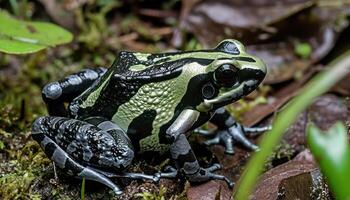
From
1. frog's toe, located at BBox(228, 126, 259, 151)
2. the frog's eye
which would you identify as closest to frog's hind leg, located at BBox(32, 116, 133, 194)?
the frog's eye

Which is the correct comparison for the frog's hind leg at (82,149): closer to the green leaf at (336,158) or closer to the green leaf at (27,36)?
the green leaf at (27,36)

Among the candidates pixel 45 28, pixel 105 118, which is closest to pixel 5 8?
pixel 45 28

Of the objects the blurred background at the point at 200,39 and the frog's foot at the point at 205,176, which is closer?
the frog's foot at the point at 205,176

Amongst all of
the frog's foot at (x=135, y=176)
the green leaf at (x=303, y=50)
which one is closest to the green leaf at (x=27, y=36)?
the frog's foot at (x=135, y=176)

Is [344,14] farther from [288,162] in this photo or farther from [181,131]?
[181,131]

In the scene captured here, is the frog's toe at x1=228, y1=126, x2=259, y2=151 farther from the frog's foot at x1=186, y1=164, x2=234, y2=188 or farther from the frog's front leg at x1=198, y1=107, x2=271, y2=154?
the frog's foot at x1=186, y1=164, x2=234, y2=188

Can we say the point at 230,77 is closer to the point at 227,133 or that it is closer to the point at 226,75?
the point at 226,75

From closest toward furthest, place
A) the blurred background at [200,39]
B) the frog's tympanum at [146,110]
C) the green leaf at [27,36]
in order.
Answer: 1. the frog's tympanum at [146,110]
2. the green leaf at [27,36]
3. the blurred background at [200,39]
